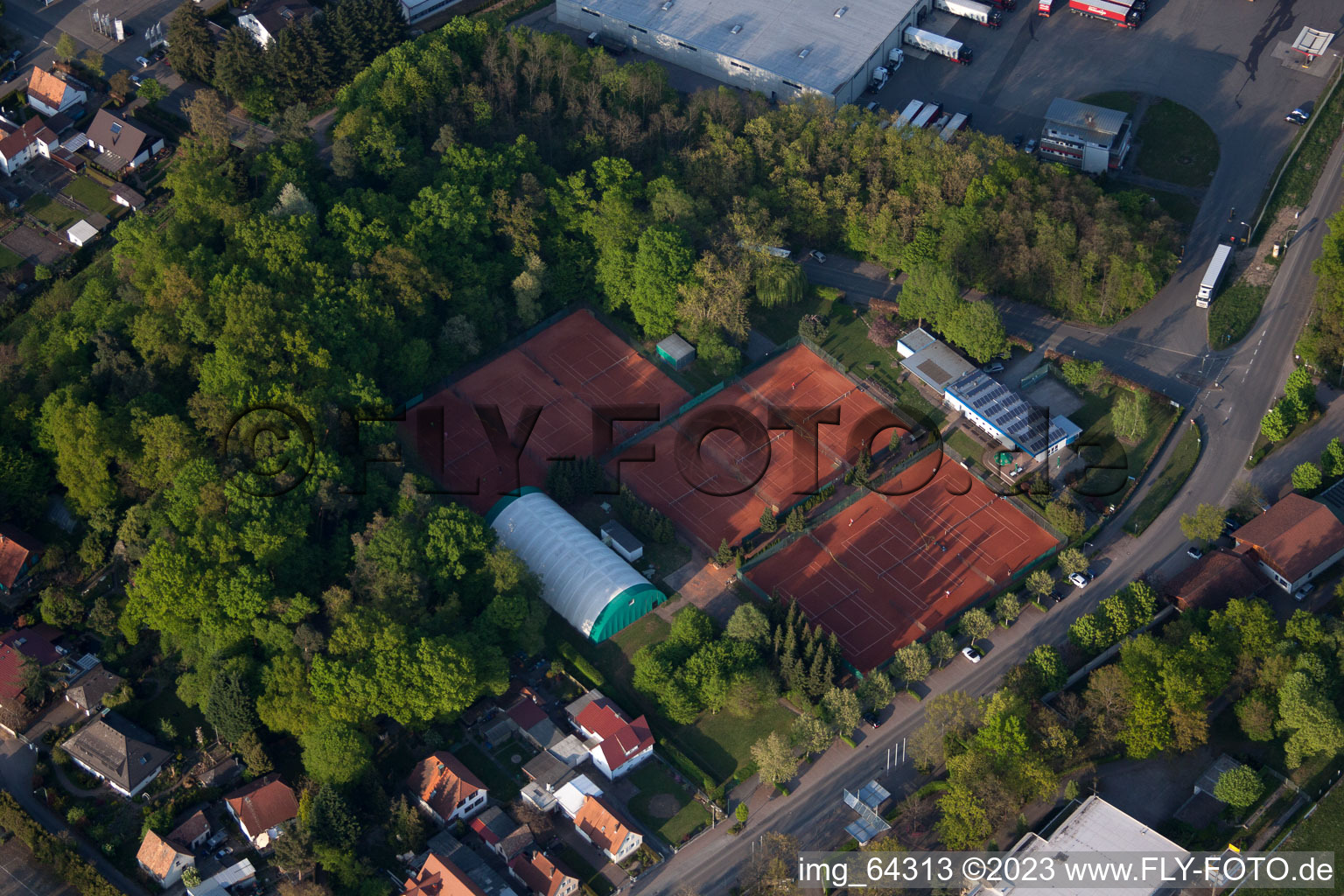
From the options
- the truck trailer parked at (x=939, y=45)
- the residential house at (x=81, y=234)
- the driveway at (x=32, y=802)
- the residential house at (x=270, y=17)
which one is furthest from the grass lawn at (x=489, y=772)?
the truck trailer parked at (x=939, y=45)

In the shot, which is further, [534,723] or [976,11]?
[976,11]

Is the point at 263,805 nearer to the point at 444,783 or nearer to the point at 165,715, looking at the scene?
the point at 444,783

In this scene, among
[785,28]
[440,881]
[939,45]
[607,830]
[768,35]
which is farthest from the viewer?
[939,45]

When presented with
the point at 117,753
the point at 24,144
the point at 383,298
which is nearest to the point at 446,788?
the point at 117,753

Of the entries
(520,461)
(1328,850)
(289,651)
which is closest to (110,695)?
(289,651)

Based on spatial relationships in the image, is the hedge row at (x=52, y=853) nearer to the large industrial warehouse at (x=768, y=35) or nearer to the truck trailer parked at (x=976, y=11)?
the large industrial warehouse at (x=768, y=35)
